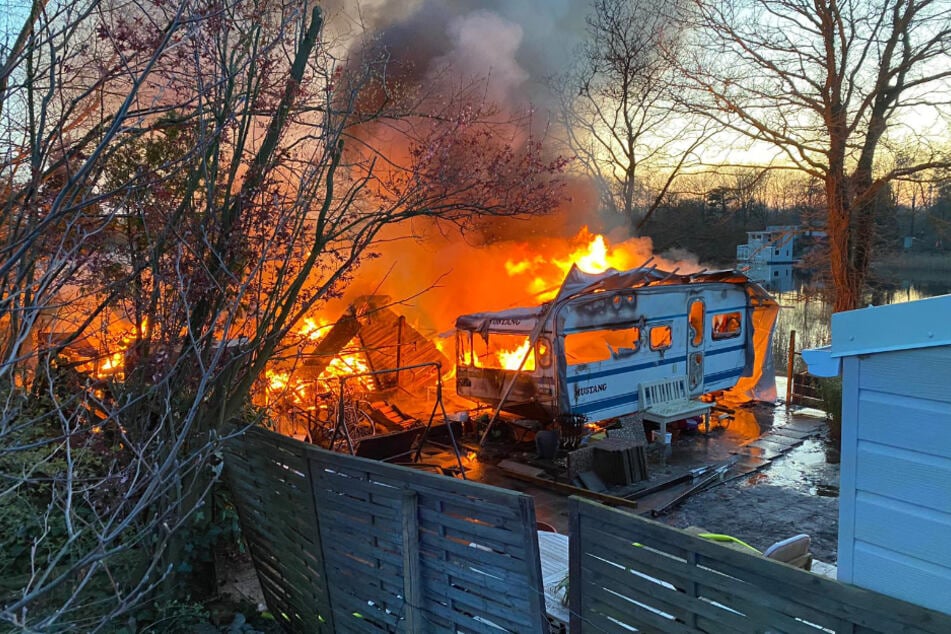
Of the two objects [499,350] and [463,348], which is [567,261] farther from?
[499,350]

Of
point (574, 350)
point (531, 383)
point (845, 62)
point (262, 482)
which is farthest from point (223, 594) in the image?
point (845, 62)

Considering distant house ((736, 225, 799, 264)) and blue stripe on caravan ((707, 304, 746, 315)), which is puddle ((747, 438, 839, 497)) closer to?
blue stripe on caravan ((707, 304, 746, 315))

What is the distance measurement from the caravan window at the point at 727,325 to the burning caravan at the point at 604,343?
25mm

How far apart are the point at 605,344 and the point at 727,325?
14.4 ft

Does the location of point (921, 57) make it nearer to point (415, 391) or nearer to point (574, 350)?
point (574, 350)

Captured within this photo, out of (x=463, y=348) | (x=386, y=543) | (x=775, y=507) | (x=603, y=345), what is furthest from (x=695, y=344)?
(x=386, y=543)

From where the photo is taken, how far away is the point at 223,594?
18.7 ft

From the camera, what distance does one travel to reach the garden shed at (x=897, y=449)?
7.90 ft

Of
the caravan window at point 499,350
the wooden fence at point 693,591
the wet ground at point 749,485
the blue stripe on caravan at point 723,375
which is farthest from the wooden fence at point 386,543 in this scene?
the blue stripe on caravan at point 723,375

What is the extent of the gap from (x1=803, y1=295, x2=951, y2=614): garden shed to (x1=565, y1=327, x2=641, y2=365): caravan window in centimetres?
910

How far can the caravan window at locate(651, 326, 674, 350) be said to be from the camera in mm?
13086

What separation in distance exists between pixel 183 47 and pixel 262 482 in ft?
11.0

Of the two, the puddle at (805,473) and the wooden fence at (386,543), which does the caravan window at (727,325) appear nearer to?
the puddle at (805,473)

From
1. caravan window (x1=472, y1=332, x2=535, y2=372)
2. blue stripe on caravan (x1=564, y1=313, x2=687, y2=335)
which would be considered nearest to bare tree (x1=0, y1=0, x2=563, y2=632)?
blue stripe on caravan (x1=564, y1=313, x2=687, y2=335)
